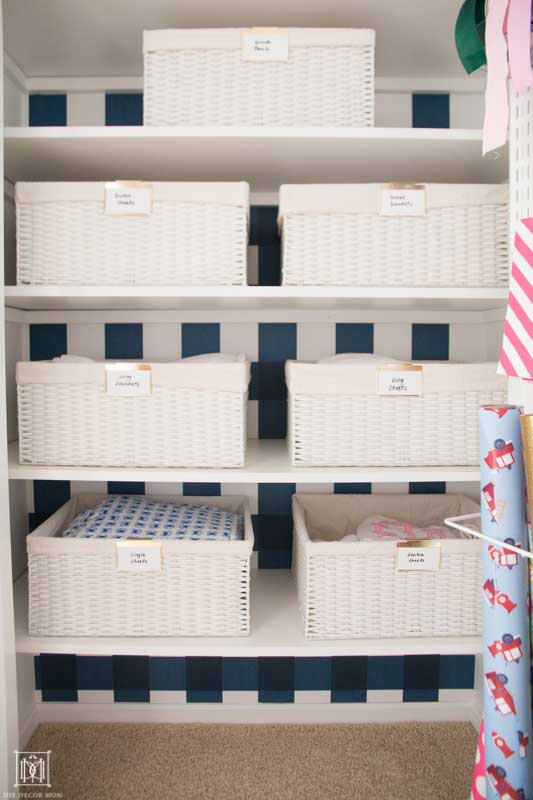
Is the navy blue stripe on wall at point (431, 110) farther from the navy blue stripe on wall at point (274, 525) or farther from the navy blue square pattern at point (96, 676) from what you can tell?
the navy blue square pattern at point (96, 676)

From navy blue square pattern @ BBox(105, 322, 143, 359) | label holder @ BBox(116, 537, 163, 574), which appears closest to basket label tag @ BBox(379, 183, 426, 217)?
navy blue square pattern @ BBox(105, 322, 143, 359)

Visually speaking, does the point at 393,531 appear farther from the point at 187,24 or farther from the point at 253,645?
the point at 187,24

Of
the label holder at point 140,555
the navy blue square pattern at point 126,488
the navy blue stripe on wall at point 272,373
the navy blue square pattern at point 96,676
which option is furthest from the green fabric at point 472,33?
the navy blue square pattern at point 96,676

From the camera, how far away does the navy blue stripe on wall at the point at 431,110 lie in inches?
70.8

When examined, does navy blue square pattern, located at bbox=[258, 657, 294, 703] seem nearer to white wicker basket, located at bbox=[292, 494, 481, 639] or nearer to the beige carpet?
the beige carpet

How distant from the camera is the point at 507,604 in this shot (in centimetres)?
89

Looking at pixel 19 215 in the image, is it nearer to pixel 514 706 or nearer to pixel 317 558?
pixel 317 558

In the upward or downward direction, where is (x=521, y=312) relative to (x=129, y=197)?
downward

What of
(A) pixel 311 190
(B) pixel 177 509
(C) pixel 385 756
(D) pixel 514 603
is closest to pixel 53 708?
(B) pixel 177 509

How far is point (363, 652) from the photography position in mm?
1417

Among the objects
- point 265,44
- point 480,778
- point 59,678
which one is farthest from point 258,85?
point 59,678

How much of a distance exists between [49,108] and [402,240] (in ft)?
3.78

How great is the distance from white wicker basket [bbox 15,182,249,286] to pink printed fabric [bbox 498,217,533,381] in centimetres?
59

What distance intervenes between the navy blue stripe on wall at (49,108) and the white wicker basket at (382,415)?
108 centimetres
